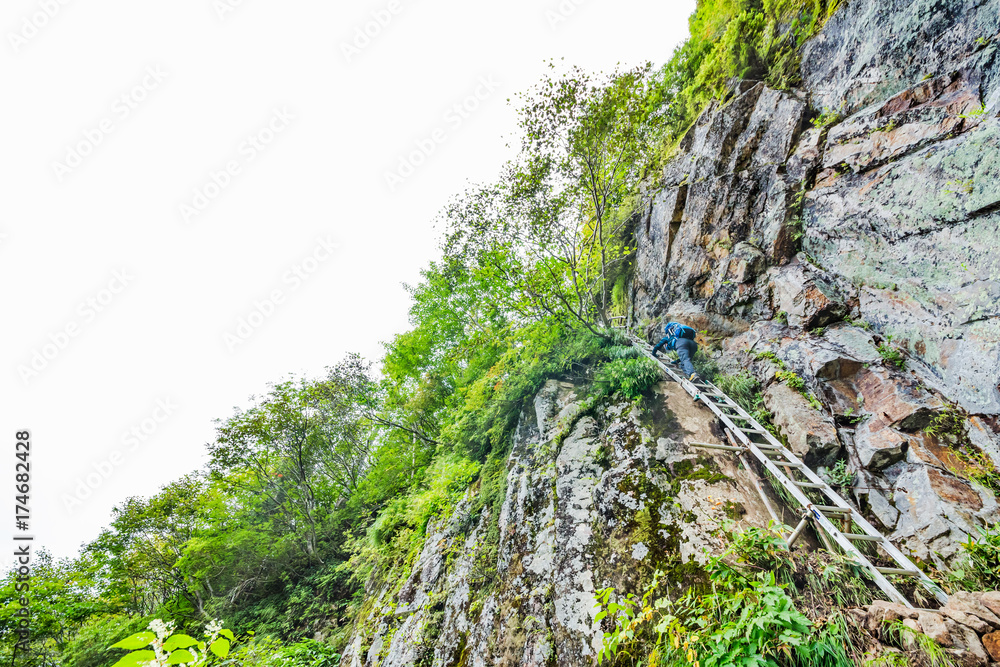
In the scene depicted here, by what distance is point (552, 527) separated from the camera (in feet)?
19.9

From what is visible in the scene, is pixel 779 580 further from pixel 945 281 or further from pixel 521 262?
pixel 521 262

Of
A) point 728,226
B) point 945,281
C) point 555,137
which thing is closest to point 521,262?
point 555,137

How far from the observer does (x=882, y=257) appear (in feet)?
18.9

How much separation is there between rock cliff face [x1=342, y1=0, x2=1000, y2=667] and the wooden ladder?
1.28 ft

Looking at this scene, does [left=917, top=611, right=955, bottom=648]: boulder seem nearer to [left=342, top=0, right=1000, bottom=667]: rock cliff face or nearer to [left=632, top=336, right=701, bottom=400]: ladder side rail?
[left=342, top=0, right=1000, bottom=667]: rock cliff face

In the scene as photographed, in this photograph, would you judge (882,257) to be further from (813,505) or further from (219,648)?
(219,648)

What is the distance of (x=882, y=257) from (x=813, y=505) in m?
4.37

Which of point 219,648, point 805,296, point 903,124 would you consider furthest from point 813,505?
point 903,124

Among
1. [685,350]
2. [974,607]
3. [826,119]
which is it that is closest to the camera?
[974,607]

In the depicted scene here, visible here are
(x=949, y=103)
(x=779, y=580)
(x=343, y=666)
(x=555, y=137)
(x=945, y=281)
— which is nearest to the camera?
(x=779, y=580)

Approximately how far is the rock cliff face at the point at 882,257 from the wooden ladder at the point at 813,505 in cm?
47

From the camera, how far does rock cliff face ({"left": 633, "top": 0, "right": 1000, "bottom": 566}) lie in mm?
4547

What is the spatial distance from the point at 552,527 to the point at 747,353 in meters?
5.44

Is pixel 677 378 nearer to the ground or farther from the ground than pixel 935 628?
farther from the ground
